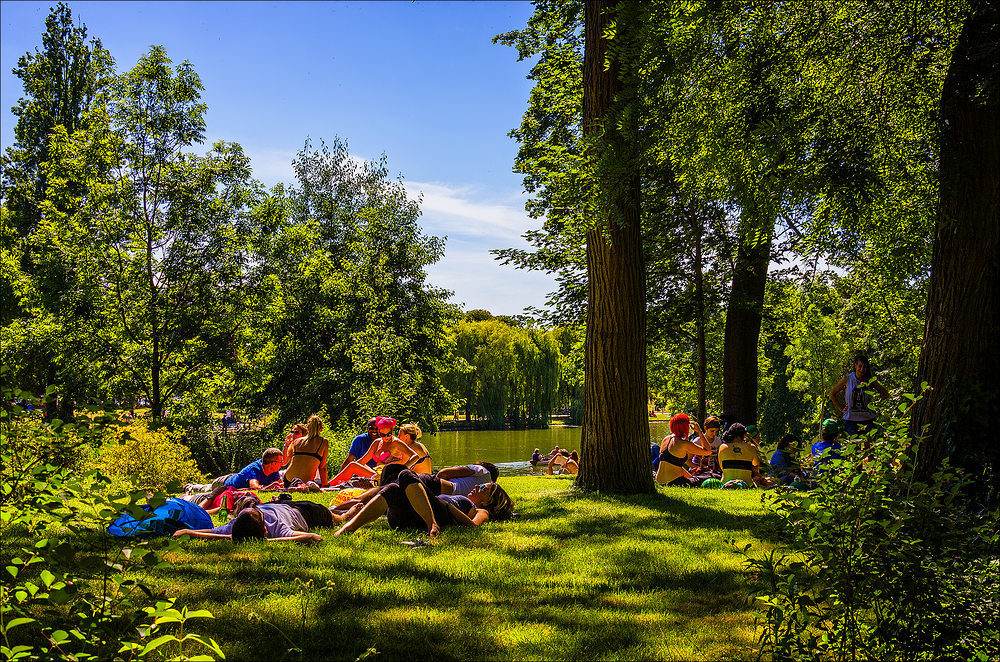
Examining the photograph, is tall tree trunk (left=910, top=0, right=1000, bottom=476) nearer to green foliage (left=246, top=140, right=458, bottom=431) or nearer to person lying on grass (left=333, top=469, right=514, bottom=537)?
person lying on grass (left=333, top=469, right=514, bottom=537)

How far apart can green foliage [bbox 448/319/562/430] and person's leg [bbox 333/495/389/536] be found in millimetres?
38128

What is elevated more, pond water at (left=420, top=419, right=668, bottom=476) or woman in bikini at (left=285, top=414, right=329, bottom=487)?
woman in bikini at (left=285, top=414, right=329, bottom=487)

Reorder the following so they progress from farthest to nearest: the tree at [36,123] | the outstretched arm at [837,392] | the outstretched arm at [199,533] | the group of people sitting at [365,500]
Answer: the tree at [36,123]
the outstretched arm at [837,392]
the group of people sitting at [365,500]
the outstretched arm at [199,533]

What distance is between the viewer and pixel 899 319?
61.1 feet

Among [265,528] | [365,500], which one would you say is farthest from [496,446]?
[265,528]

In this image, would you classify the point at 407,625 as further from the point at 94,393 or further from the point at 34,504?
the point at 94,393

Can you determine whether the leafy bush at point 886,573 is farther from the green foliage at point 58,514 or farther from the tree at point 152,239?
the tree at point 152,239

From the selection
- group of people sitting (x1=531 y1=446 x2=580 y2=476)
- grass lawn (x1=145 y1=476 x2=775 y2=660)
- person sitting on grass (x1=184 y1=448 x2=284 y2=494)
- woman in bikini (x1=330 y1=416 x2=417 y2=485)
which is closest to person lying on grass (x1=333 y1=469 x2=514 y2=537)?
grass lawn (x1=145 y1=476 x2=775 y2=660)

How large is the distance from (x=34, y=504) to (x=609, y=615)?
3175 millimetres

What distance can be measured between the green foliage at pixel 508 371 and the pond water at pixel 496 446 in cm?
221

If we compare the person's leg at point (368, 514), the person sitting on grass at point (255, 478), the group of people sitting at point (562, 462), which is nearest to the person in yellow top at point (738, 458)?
the group of people sitting at point (562, 462)

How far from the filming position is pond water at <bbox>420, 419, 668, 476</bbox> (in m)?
28.1

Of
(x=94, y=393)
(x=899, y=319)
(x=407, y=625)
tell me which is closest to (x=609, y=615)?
(x=407, y=625)

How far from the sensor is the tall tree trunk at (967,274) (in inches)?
→ 192
